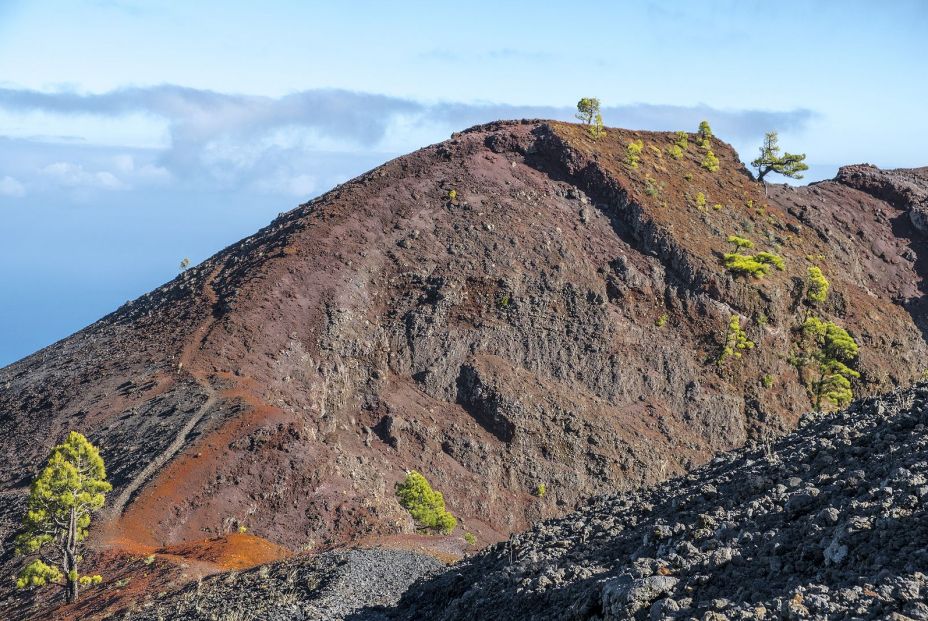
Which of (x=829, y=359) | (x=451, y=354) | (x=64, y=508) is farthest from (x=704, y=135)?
(x=64, y=508)

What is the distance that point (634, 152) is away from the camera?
9294cm

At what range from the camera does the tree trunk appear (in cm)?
4338

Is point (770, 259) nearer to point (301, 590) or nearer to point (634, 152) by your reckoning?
point (634, 152)

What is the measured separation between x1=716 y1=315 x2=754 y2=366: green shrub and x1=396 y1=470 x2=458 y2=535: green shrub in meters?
30.6

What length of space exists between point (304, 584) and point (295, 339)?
35241 mm

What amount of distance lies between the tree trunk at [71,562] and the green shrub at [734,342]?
53105mm

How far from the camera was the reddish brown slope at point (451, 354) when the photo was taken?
2255 inches

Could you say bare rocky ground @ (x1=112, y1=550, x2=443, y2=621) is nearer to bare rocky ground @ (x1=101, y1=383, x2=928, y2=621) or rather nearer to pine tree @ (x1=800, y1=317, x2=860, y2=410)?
bare rocky ground @ (x1=101, y1=383, x2=928, y2=621)

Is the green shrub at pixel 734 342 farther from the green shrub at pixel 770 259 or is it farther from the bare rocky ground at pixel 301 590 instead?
the bare rocky ground at pixel 301 590

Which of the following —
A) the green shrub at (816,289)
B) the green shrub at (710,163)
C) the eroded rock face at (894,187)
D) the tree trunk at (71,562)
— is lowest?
the tree trunk at (71,562)

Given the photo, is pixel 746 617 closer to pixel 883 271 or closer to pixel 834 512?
pixel 834 512

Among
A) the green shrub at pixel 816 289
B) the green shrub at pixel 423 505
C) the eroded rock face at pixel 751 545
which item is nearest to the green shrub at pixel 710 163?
the green shrub at pixel 816 289

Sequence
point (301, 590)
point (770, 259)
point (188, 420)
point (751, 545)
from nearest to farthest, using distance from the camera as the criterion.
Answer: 1. point (751, 545)
2. point (301, 590)
3. point (188, 420)
4. point (770, 259)

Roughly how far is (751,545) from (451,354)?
5437 centimetres
